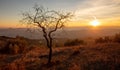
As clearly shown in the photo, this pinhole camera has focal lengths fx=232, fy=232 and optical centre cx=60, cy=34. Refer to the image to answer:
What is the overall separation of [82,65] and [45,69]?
2645 millimetres

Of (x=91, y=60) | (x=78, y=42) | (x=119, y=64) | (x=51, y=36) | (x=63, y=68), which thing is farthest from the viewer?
(x=78, y=42)

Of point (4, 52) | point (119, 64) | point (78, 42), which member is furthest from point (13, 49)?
point (119, 64)

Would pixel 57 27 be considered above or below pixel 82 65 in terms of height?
above

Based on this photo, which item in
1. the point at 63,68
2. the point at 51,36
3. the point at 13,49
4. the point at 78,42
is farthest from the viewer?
the point at 78,42

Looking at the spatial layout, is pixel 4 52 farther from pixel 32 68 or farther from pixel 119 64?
pixel 119 64

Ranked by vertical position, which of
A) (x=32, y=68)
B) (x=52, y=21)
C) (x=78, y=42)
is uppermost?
(x=52, y=21)

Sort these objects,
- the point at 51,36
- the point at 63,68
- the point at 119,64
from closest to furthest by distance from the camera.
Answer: the point at 119,64 → the point at 63,68 → the point at 51,36

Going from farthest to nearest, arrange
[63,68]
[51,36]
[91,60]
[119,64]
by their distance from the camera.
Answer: [51,36], [91,60], [63,68], [119,64]

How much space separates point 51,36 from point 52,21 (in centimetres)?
132

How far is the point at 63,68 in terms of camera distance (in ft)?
53.1

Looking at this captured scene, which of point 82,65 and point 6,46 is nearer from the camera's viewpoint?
point 82,65

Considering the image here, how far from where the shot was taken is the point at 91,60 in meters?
17.2

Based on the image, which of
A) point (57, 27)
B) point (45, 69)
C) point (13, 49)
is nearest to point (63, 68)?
point (45, 69)

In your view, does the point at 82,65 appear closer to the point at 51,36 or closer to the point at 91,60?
the point at 91,60
